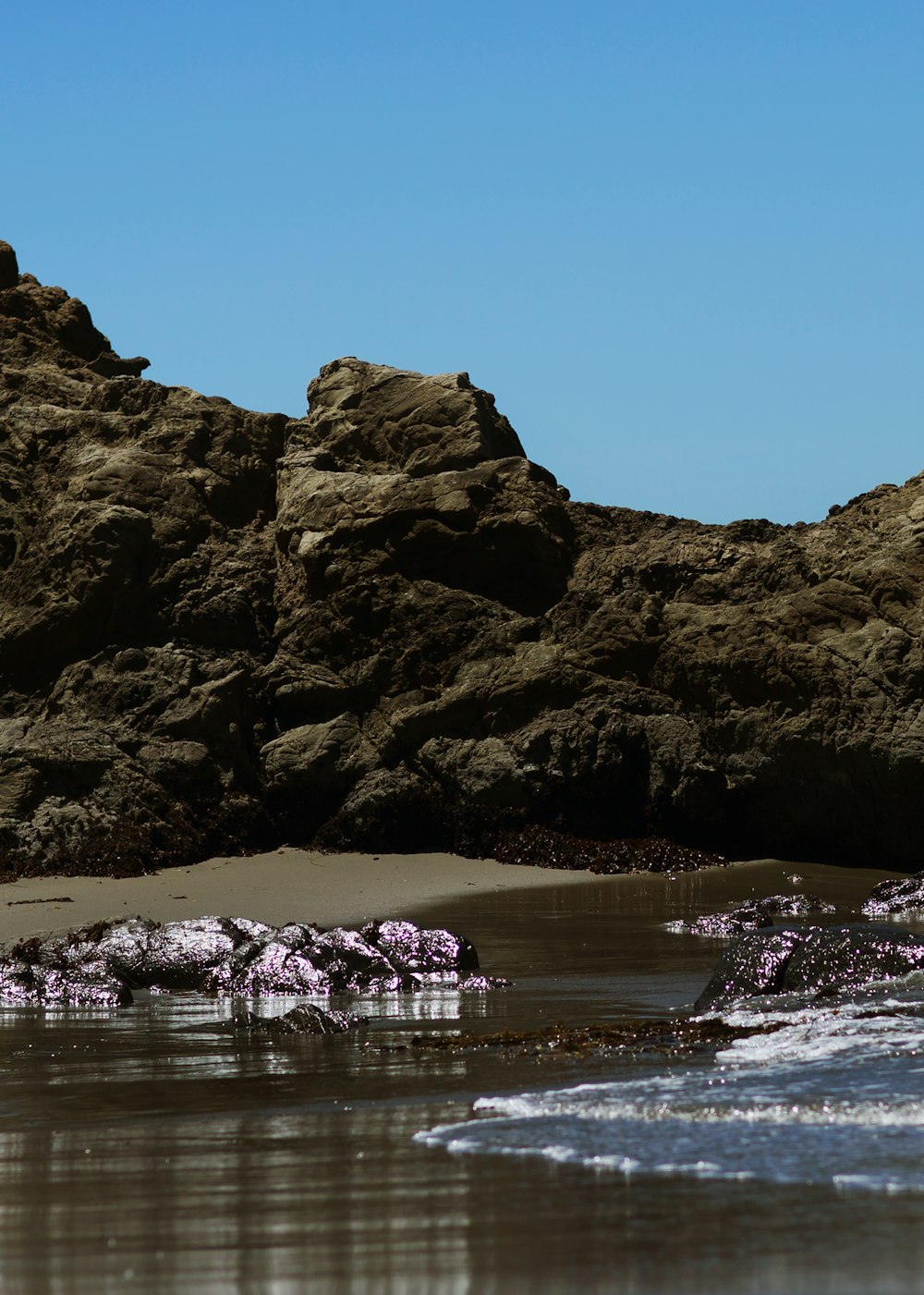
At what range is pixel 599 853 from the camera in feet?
48.1

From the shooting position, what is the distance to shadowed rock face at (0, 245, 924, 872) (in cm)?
1475

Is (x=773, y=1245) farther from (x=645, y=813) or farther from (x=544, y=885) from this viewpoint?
(x=645, y=813)

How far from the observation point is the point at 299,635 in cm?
1628

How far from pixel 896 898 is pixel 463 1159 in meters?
8.61

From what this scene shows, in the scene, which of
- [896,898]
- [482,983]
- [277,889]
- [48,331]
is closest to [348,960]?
[482,983]

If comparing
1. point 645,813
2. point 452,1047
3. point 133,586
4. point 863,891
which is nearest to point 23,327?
point 133,586

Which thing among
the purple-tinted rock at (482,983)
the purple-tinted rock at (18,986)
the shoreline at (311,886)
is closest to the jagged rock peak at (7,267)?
the shoreline at (311,886)

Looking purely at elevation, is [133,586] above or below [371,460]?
below

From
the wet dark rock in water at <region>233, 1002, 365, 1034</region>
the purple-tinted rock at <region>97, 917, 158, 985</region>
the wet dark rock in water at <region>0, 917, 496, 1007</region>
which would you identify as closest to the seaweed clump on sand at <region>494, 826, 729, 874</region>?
the wet dark rock in water at <region>0, 917, 496, 1007</region>

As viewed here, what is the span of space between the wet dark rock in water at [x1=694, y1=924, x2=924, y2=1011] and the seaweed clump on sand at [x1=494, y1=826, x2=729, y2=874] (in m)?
6.08

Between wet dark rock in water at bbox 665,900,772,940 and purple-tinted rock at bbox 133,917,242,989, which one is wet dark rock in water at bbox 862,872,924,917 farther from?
purple-tinted rock at bbox 133,917,242,989

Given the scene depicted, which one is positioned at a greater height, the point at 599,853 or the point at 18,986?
the point at 599,853

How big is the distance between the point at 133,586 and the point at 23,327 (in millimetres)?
4924

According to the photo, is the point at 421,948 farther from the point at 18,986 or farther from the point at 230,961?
the point at 18,986
